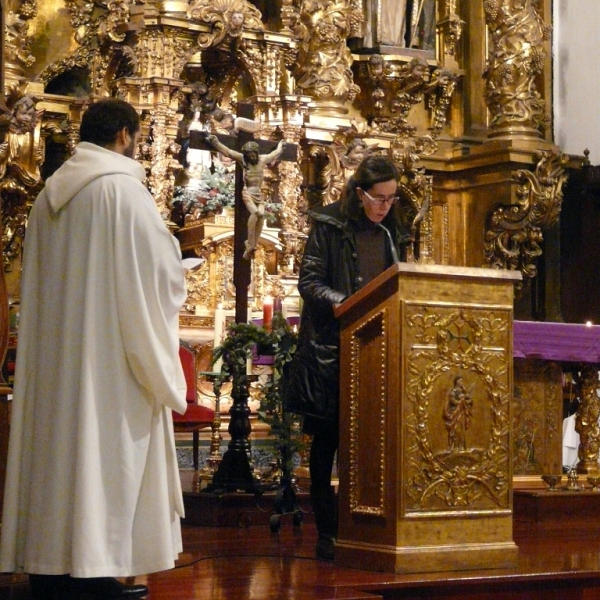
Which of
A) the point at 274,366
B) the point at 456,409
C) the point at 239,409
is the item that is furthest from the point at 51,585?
the point at 239,409

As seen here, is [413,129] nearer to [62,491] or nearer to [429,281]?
[429,281]

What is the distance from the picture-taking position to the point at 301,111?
10117 millimetres

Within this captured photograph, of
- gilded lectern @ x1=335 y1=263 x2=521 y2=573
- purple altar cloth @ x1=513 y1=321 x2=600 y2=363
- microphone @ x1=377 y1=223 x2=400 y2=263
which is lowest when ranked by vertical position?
gilded lectern @ x1=335 y1=263 x2=521 y2=573

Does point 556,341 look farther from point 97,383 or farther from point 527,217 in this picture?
point 527,217

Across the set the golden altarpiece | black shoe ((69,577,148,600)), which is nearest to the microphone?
black shoe ((69,577,148,600))

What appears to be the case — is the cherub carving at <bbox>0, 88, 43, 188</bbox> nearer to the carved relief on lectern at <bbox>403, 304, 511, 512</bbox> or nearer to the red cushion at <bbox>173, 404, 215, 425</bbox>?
the red cushion at <bbox>173, 404, 215, 425</bbox>

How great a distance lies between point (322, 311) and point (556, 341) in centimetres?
261

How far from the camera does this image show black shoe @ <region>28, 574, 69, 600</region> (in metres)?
3.86

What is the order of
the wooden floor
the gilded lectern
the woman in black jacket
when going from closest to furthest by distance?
the wooden floor < the gilded lectern < the woman in black jacket

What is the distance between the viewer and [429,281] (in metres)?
4.38

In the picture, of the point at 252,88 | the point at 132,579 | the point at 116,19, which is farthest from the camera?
the point at 252,88

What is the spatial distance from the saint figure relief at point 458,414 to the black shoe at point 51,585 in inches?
55.0

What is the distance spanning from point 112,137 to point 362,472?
57.8 inches

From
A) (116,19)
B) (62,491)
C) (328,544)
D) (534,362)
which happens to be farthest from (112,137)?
(116,19)
